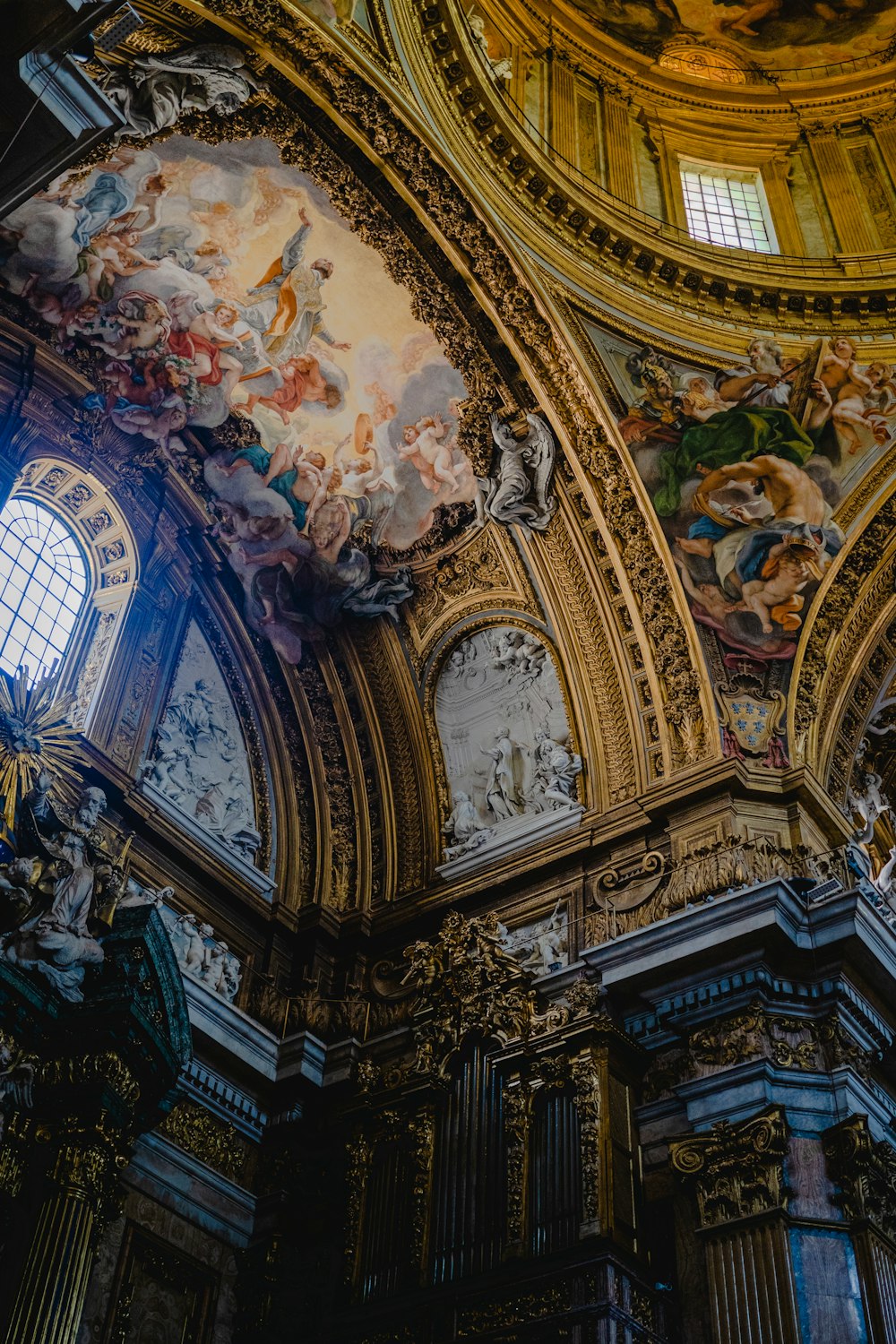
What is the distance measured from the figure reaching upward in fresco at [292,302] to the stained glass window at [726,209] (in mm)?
4674

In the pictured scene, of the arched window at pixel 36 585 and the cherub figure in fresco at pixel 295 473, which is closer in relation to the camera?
the arched window at pixel 36 585

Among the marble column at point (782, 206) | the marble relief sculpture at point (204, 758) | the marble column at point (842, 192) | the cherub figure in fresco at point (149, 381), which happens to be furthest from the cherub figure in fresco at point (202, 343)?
the marble column at point (842, 192)

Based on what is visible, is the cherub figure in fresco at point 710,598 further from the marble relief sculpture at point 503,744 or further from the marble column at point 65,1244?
the marble column at point 65,1244

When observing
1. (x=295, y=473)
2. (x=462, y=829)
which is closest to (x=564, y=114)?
(x=295, y=473)

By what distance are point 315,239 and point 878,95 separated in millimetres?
8054

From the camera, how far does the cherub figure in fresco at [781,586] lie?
13961 mm

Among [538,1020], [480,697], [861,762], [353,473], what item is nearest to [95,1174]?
[538,1020]

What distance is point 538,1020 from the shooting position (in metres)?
11.7

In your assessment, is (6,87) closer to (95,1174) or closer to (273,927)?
(95,1174)

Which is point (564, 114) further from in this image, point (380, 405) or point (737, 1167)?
point (737, 1167)

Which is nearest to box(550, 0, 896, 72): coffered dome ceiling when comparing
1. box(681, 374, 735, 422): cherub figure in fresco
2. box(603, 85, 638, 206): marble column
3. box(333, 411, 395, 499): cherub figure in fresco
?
box(603, 85, 638, 206): marble column

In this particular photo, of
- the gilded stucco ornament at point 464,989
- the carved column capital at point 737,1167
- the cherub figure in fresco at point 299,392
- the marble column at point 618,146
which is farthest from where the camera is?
the marble column at point 618,146

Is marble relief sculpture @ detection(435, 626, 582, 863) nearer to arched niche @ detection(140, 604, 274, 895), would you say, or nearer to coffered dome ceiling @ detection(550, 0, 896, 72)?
arched niche @ detection(140, 604, 274, 895)

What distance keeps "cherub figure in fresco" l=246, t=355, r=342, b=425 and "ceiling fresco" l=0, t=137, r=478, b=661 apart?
0.05 feet
